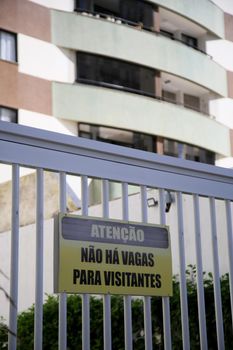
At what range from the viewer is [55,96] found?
16.0 meters

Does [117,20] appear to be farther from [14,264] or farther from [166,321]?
[14,264]

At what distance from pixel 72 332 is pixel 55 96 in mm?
11633

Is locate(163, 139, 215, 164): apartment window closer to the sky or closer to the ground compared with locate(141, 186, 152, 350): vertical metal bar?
closer to the sky

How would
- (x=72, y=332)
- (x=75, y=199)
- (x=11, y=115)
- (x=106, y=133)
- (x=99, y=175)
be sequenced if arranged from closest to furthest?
(x=99, y=175)
(x=72, y=332)
(x=75, y=199)
(x=11, y=115)
(x=106, y=133)

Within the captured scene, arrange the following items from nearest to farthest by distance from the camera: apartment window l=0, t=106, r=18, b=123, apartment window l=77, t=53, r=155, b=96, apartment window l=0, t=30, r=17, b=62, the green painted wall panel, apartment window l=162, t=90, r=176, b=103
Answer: apartment window l=0, t=106, r=18, b=123 → apartment window l=0, t=30, r=17, b=62 → the green painted wall panel → apartment window l=77, t=53, r=155, b=96 → apartment window l=162, t=90, r=176, b=103

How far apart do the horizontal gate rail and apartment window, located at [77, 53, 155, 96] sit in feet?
46.1

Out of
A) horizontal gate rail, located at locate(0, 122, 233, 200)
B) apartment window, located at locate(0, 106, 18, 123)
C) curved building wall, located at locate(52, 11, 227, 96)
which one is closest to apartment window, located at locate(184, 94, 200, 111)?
curved building wall, located at locate(52, 11, 227, 96)

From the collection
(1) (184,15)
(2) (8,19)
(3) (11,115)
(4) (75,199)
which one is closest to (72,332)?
(4) (75,199)

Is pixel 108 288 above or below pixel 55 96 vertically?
below

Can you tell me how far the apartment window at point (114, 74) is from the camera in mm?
16562

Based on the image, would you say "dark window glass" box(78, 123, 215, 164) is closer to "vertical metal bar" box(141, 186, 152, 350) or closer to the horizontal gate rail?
the horizontal gate rail

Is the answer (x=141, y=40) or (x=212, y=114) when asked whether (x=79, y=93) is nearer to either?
(x=141, y=40)

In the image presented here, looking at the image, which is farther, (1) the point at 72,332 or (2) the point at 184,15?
(2) the point at 184,15

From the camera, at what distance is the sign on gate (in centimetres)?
211
